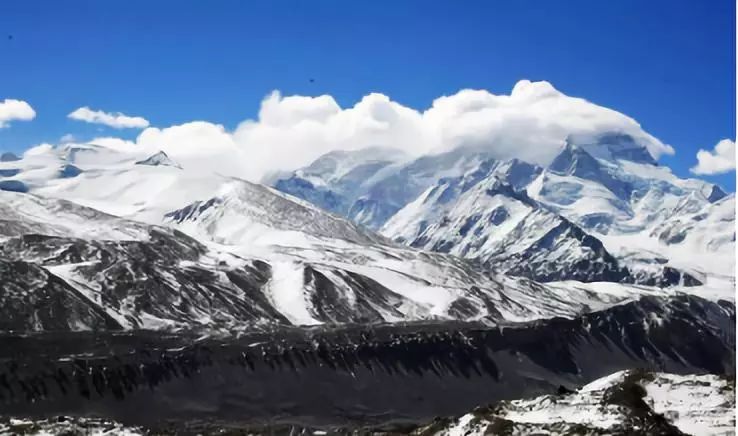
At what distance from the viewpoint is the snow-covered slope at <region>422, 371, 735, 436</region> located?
137250 millimetres

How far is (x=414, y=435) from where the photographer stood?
160750mm

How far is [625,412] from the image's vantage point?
143 m

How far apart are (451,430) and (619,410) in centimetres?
2661

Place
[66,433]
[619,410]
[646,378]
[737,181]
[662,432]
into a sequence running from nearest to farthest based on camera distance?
[737,181], [662,432], [619,410], [646,378], [66,433]

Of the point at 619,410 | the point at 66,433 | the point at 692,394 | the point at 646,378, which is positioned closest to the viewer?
the point at 619,410

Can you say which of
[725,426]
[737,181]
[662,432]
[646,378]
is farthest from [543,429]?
[737,181]

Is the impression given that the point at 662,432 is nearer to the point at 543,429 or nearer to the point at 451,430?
the point at 543,429

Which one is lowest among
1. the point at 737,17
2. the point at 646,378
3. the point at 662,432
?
the point at 662,432

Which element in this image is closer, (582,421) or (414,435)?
(582,421)

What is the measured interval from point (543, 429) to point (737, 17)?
91.5 m

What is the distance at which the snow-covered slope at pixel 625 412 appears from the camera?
137m

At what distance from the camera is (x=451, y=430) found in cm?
15038

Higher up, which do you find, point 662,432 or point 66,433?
point 66,433

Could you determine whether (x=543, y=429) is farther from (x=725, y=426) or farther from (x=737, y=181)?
(x=737, y=181)
